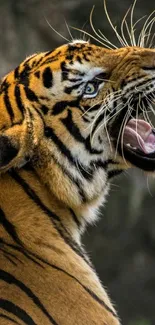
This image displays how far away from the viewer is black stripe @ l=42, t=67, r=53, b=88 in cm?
339

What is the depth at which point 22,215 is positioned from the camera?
10.9ft

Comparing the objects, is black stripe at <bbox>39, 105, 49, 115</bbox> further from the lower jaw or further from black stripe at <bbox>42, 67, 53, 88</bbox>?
the lower jaw

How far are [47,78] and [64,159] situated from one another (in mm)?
301

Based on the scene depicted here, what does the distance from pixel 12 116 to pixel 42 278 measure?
591 mm

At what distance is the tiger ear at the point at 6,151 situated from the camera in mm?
3164

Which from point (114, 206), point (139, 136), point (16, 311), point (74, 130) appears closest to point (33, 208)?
point (74, 130)

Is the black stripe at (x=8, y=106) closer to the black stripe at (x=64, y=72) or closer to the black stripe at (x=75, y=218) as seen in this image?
the black stripe at (x=64, y=72)

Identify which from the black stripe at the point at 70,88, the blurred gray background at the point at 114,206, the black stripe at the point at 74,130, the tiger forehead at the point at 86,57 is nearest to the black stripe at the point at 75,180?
the black stripe at the point at 74,130

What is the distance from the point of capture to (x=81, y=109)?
3.43 m

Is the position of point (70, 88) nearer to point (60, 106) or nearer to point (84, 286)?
point (60, 106)

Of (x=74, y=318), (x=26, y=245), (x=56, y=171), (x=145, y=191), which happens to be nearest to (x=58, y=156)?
(x=56, y=171)

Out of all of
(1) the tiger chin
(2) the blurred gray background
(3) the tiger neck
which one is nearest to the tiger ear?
(1) the tiger chin

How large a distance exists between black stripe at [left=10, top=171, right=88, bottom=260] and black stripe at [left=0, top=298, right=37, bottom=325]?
389mm

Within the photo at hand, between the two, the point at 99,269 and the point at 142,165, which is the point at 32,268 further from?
the point at 99,269
